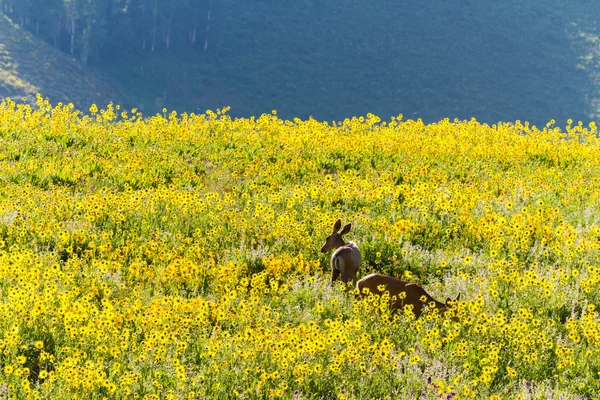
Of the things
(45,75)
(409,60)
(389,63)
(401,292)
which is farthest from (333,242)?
(409,60)

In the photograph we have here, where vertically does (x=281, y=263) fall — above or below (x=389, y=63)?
below

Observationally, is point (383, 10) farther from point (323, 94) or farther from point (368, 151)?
point (368, 151)

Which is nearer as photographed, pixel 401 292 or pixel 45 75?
pixel 401 292

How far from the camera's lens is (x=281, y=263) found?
7309mm

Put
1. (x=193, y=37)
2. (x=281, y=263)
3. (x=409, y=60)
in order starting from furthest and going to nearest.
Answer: (x=193, y=37)
(x=409, y=60)
(x=281, y=263)

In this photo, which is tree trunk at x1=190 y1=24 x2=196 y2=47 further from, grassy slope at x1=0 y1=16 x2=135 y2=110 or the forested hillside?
grassy slope at x1=0 y1=16 x2=135 y2=110

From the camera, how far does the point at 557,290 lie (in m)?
6.45

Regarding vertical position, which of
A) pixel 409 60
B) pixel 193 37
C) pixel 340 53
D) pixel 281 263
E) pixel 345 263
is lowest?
pixel 193 37

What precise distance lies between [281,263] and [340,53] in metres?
145

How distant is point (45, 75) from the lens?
128500mm

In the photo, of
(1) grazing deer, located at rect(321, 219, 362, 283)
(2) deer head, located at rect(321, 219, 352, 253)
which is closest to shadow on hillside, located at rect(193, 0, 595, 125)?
(2) deer head, located at rect(321, 219, 352, 253)

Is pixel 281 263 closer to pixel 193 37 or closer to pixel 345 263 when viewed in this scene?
pixel 345 263

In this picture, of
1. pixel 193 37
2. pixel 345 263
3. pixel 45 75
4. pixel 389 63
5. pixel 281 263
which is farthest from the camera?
pixel 193 37

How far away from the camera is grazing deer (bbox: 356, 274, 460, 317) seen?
6094 millimetres
